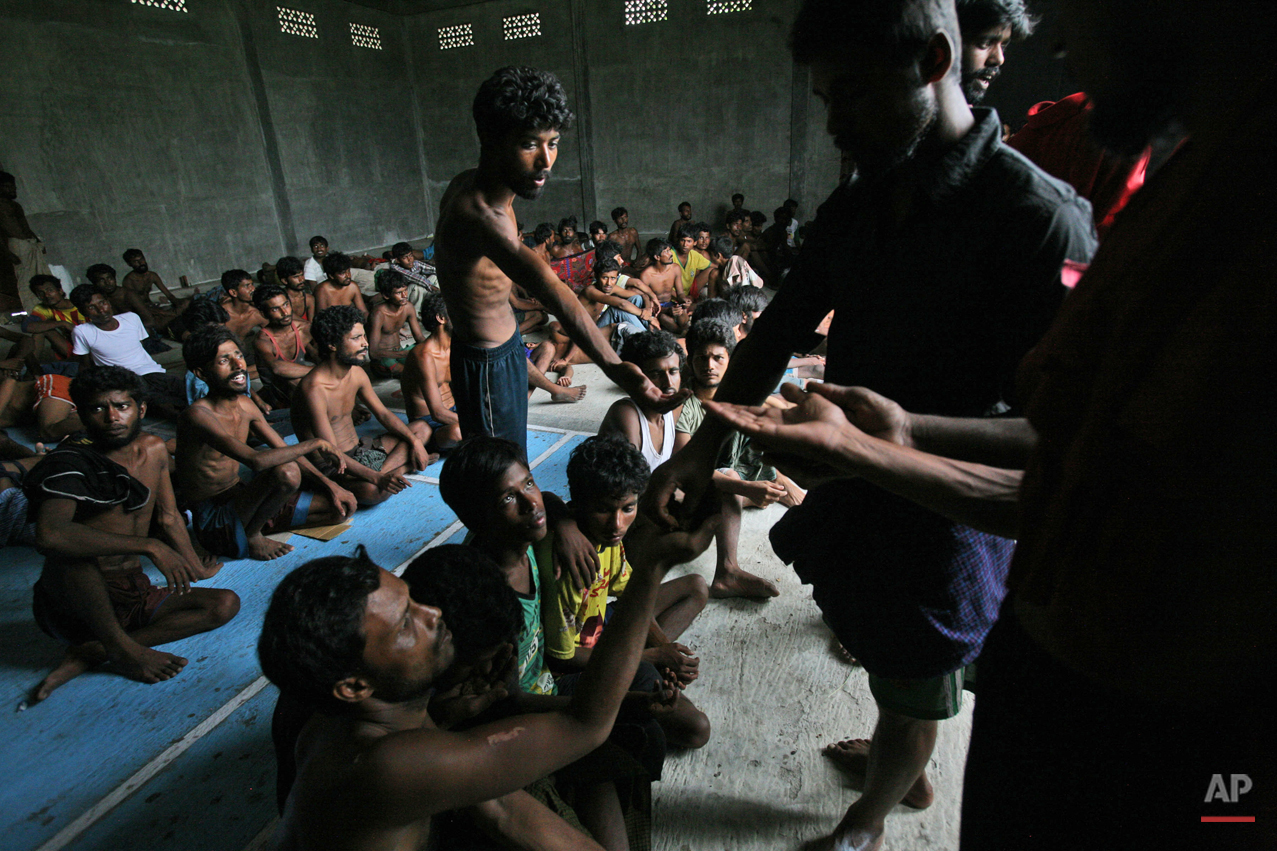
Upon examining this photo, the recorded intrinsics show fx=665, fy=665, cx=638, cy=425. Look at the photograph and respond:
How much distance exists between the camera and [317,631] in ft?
4.01

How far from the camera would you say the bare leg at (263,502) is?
334 centimetres

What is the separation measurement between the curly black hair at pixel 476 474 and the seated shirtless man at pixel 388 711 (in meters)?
0.69

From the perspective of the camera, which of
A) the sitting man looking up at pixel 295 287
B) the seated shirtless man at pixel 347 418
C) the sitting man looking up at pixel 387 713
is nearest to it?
the sitting man looking up at pixel 387 713

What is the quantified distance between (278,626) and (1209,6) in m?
1.56

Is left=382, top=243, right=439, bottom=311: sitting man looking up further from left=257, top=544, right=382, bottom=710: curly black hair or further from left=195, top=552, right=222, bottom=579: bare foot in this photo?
left=257, top=544, right=382, bottom=710: curly black hair

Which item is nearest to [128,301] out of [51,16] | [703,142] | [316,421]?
[51,16]

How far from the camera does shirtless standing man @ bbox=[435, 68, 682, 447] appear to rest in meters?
2.44

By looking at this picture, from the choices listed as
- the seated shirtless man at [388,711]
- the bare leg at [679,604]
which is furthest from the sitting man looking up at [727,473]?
the seated shirtless man at [388,711]

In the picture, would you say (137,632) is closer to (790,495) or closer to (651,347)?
(651,347)

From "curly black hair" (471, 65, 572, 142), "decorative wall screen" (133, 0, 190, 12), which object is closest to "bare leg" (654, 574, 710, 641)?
"curly black hair" (471, 65, 572, 142)

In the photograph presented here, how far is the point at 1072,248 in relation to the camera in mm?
1041

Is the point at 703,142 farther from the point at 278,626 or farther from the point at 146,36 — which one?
the point at 278,626

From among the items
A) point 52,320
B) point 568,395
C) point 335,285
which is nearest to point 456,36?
point 335,285

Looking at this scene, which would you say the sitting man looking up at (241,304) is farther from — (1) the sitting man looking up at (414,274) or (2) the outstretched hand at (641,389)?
(2) the outstretched hand at (641,389)
